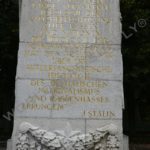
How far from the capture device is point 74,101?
9.33 m

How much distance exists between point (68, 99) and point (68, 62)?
0.77 metres

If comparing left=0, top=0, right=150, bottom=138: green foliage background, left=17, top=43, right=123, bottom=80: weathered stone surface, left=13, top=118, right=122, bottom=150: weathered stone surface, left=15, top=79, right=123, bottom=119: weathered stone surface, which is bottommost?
left=13, top=118, right=122, bottom=150: weathered stone surface

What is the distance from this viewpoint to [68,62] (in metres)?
9.54

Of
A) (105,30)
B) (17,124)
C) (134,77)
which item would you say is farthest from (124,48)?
(17,124)

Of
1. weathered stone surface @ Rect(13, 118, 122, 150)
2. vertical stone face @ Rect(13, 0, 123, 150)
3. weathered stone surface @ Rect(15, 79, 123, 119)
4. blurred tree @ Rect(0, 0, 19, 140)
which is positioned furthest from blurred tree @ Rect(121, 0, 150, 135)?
weathered stone surface @ Rect(13, 118, 122, 150)

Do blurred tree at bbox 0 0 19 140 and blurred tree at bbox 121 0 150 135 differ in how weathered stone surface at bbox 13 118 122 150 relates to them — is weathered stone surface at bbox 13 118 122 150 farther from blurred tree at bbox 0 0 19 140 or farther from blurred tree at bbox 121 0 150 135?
blurred tree at bbox 0 0 19 140

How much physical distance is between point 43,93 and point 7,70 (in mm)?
9162

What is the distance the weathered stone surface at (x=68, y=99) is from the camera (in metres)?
9.27

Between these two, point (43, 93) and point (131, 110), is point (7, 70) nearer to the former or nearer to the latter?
point (131, 110)

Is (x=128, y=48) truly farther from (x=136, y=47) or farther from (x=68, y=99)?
(x=68, y=99)

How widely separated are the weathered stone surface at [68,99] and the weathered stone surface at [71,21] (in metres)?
0.93

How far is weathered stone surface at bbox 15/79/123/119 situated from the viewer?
9266 mm

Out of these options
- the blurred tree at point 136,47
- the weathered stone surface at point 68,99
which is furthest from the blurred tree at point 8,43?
the weathered stone surface at point 68,99

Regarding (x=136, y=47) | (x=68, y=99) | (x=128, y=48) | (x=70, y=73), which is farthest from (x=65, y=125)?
(x=136, y=47)
